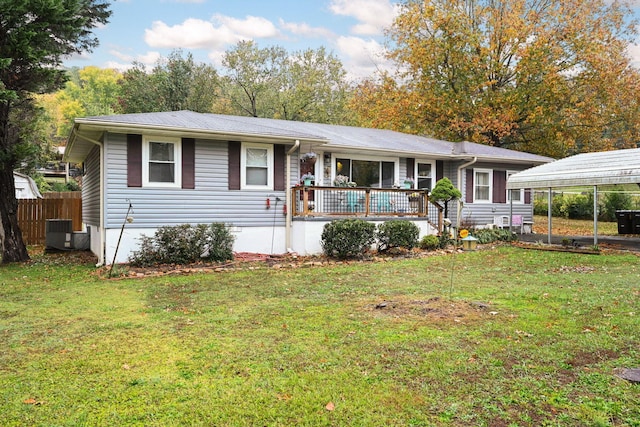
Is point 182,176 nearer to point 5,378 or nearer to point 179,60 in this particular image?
point 5,378

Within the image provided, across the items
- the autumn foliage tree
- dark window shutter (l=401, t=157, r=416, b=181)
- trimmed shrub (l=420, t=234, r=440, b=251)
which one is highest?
the autumn foliage tree

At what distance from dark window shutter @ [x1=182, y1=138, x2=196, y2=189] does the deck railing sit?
8.75 ft

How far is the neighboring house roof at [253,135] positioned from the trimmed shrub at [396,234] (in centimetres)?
278

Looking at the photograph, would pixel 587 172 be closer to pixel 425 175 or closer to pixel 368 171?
pixel 425 175

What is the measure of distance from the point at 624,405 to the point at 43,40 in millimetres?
12101

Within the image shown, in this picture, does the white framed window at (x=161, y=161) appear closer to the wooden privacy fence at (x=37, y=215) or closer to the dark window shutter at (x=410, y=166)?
the wooden privacy fence at (x=37, y=215)

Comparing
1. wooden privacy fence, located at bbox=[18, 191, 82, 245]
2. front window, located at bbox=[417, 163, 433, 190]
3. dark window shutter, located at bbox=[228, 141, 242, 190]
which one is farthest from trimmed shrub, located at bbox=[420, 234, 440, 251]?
wooden privacy fence, located at bbox=[18, 191, 82, 245]

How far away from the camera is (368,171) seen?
14.7m

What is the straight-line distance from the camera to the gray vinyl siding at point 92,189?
38.7ft

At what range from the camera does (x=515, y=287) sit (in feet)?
23.5

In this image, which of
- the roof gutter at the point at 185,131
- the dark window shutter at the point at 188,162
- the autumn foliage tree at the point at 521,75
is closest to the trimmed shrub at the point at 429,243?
the roof gutter at the point at 185,131

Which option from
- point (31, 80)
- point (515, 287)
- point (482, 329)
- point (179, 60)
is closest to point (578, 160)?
point (515, 287)

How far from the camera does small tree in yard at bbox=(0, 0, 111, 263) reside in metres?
9.47

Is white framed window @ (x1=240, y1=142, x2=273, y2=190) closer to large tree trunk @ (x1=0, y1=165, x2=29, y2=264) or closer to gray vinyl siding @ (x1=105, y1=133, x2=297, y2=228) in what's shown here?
gray vinyl siding @ (x1=105, y1=133, x2=297, y2=228)
